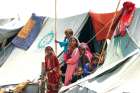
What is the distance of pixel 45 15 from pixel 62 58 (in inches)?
84.4

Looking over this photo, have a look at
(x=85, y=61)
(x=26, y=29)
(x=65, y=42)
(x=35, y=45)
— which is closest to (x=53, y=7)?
(x=26, y=29)

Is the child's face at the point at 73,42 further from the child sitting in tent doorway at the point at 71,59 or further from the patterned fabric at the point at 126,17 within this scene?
the patterned fabric at the point at 126,17

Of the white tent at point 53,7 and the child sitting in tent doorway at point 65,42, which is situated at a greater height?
the white tent at point 53,7

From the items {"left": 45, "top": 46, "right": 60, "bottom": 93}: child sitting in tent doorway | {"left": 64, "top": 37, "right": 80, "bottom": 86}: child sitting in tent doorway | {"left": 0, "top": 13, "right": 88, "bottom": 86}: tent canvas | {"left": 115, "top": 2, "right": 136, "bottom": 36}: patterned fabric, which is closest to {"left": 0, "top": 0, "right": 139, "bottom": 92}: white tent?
{"left": 0, "top": 13, "right": 88, "bottom": 86}: tent canvas

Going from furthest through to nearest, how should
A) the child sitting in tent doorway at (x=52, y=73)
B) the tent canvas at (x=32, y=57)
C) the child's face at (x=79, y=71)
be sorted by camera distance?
1. the tent canvas at (x=32, y=57)
2. the child sitting in tent doorway at (x=52, y=73)
3. the child's face at (x=79, y=71)

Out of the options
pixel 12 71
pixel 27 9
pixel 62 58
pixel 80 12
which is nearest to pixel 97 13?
pixel 80 12

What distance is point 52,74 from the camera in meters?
7.80

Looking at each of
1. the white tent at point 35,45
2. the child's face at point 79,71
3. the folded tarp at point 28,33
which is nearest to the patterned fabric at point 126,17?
the white tent at point 35,45

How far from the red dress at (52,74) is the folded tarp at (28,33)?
93.6 inches

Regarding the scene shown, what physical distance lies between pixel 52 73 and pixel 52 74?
14 mm

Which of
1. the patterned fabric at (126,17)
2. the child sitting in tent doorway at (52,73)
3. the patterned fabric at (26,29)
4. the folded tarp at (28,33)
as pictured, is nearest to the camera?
the child sitting in tent doorway at (52,73)

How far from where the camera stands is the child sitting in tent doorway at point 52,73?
7812 millimetres

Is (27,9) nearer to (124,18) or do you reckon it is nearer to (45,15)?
(45,15)

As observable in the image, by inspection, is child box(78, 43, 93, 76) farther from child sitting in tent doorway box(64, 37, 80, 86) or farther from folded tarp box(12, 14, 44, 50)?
folded tarp box(12, 14, 44, 50)
